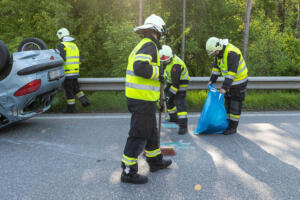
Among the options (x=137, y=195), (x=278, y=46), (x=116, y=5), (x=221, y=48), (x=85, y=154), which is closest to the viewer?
(x=137, y=195)

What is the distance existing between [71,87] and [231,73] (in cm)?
350

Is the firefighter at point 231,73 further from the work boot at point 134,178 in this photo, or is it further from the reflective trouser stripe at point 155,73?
the work boot at point 134,178

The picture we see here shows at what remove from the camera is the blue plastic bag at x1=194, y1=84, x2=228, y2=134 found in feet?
15.6

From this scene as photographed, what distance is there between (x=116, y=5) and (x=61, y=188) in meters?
11.5

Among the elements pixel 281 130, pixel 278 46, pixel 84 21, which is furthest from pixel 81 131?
pixel 84 21

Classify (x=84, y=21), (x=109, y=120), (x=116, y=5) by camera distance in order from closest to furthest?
(x=109, y=120), (x=84, y=21), (x=116, y=5)

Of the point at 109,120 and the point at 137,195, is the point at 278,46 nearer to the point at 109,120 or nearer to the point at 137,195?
the point at 109,120

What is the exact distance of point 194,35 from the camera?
2105cm

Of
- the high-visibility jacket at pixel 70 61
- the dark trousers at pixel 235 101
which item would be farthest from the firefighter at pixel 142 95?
the high-visibility jacket at pixel 70 61

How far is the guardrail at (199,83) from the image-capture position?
21.5 feet

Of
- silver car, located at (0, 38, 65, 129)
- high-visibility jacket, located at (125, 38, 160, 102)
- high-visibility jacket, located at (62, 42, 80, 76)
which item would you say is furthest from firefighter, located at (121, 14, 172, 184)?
high-visibility jacket, located at (62, 42, 80, 76)

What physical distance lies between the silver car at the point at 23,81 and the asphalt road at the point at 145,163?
39 centimetres

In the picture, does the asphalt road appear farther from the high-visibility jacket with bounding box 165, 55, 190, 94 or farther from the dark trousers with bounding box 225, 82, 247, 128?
the high-visibility jacket with bounding box 165, 55, 190, 94

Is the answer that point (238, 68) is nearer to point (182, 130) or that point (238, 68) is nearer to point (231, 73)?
point (231, 73)
